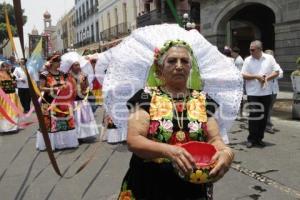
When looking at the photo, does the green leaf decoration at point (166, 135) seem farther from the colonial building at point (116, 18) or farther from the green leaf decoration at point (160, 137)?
the colonial building at point (116, 18)

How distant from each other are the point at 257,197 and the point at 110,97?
2407mm

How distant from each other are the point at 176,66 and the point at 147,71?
44cm

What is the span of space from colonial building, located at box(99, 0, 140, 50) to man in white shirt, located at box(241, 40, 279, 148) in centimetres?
2558

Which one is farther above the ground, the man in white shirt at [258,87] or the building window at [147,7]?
the building window at [147,7]

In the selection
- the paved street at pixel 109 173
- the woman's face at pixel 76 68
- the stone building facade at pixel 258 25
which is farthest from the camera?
the stone building facade at pixel 258 25

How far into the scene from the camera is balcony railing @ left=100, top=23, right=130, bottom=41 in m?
37.0

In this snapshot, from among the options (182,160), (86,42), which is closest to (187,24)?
(182,160)

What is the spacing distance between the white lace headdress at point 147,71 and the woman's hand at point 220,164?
61 cm

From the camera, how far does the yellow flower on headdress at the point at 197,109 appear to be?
239 centimetres

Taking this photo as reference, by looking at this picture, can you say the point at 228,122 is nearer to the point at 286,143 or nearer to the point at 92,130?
the point at 286,143

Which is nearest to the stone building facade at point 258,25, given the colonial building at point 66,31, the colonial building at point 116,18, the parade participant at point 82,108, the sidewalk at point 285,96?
the sidewalk at point 285,96

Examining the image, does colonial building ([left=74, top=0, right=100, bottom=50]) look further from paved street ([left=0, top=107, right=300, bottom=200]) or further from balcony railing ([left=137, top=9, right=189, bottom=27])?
paved street ([left=0, top=107, right=300, bottom=200])

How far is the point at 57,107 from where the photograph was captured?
7305mm

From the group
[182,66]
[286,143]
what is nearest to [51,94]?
Result: [286,143]
